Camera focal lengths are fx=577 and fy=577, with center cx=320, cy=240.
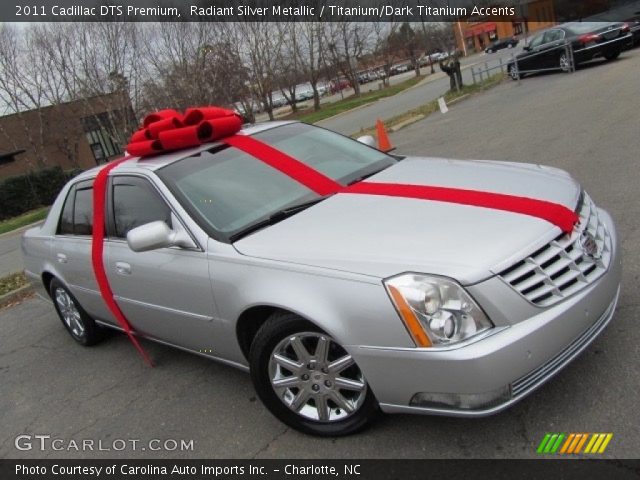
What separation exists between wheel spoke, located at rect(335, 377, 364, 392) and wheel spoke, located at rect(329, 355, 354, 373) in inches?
2.3

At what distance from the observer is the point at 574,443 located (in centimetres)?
261

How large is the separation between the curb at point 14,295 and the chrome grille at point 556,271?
6.88 meters

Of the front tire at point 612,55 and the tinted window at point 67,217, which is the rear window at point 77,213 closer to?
the tinted window at point 67,217

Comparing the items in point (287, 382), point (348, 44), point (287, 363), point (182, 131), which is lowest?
point (287, 382)

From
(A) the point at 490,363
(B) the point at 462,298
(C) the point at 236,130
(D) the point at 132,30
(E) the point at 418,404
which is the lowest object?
(E) the point at 418,404

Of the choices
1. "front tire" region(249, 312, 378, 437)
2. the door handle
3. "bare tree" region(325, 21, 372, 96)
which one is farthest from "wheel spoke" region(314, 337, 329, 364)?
"bare tree" region(325, 21, 372, 96)

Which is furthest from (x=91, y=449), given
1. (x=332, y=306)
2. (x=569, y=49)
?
(x=569, y=49)

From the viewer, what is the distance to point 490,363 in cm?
240

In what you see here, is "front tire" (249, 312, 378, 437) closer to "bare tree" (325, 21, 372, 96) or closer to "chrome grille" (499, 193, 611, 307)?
"chrome grille" (499, 193, 611, 307)

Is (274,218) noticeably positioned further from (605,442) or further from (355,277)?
(605,442)

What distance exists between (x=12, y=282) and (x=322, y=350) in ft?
22.9

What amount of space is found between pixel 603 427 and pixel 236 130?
303 cm

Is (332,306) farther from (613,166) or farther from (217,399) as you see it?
(613,166)

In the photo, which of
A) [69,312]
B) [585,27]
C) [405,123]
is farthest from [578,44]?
[69,312]
